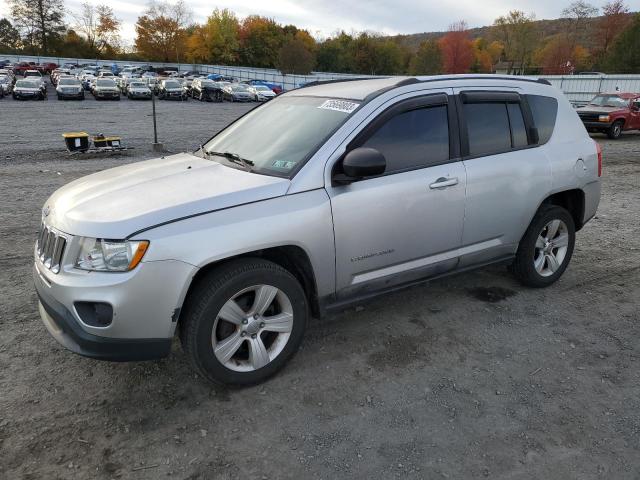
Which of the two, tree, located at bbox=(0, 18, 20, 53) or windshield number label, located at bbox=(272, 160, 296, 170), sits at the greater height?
tree, located at bbox=(0, 18, 20, 53)

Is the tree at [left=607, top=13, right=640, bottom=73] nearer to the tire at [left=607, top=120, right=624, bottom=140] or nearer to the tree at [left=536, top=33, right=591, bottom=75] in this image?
the tree at [left=536, top=33, right=591, bottom=75]

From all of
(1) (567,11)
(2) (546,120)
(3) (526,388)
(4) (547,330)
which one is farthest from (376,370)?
(1) (567,11)

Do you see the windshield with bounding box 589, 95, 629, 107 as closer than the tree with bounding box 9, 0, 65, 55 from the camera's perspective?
Yes

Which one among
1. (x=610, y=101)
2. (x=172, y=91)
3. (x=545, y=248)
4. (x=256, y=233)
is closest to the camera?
(x=256, y=233)

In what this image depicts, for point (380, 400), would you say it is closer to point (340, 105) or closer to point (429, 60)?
point (340, 105)

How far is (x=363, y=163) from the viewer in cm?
313

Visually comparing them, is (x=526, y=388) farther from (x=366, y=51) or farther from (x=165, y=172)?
(x=366, y=51)

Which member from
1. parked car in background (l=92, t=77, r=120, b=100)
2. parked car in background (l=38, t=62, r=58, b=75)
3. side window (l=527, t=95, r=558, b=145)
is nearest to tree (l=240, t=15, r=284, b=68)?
parked car in background (l=38, t=62, r=58, b=75)

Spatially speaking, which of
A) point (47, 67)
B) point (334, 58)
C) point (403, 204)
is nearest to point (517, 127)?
point (403, 204)

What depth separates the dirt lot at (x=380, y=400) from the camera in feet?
8.52

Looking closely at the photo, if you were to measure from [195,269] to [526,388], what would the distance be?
223cm

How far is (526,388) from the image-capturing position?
323 centimetres

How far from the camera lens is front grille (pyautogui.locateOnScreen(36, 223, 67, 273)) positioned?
2.86 meters

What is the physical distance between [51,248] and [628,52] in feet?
190
